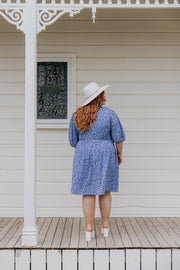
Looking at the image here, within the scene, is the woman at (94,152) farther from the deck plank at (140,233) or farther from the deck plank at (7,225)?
the deck plank at (7,225)

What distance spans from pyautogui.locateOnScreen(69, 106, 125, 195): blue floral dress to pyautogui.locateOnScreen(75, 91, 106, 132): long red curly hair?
40mm

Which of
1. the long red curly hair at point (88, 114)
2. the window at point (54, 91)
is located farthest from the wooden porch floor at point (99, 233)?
the window at point (54, 91)

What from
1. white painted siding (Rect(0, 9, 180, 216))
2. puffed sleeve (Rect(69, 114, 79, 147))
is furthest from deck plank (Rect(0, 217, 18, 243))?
puffed sleeve (Rect(69, 114, 79, 147))

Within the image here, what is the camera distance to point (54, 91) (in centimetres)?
525

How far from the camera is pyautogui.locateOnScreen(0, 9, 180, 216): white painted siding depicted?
5.21m

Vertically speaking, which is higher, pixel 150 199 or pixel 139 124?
pixel 139 124

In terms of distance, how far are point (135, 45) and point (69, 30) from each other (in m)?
0.84

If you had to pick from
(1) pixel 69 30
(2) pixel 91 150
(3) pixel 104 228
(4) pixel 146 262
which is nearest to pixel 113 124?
(2) pixel 91 150

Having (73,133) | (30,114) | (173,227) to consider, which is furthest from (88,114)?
(173,227)

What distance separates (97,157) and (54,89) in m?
1.51

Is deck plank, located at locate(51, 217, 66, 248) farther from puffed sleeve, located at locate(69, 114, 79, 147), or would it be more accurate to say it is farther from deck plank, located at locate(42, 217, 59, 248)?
puffed sleeve, located at locate(69, 114, 79, 147)

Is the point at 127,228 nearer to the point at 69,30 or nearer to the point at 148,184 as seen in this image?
the point at 148,184

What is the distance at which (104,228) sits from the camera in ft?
13.7

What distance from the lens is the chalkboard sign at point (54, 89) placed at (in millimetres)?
5246
